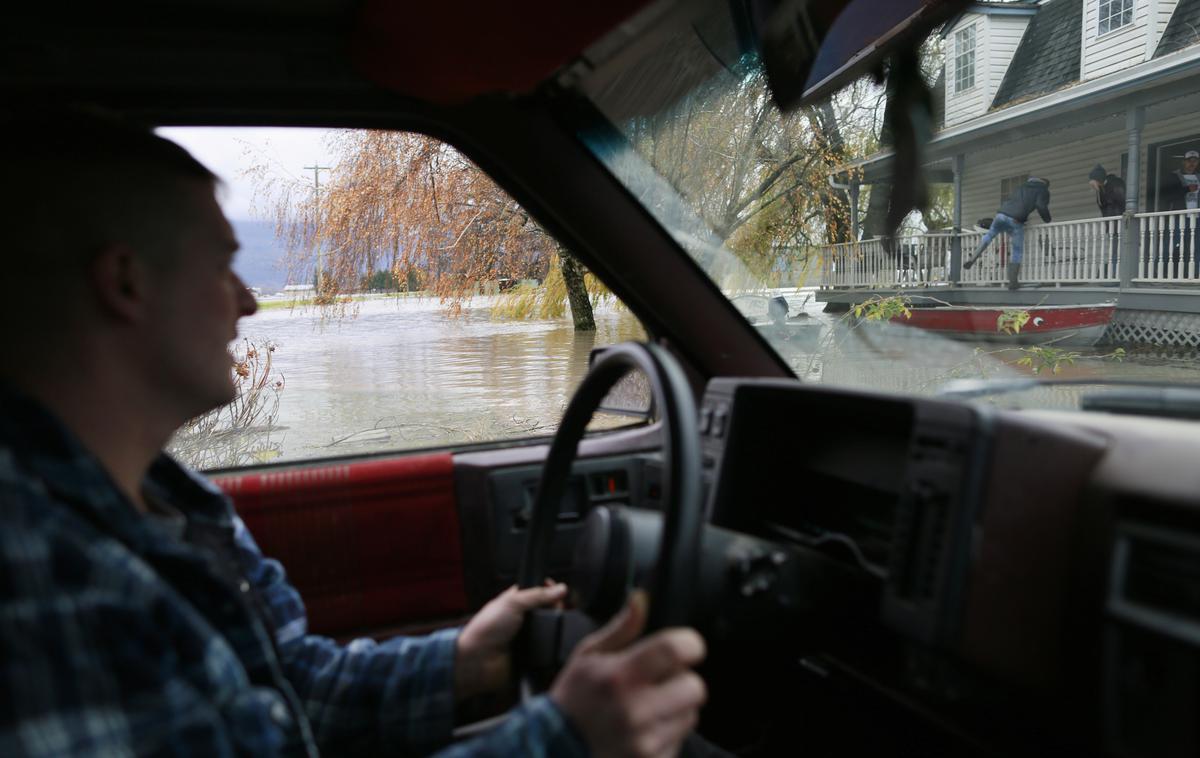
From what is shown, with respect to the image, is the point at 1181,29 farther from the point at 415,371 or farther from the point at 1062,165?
the point at 415,371

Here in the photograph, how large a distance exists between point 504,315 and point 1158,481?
6.79 feet

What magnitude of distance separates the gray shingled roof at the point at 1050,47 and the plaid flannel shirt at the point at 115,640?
6.40ft

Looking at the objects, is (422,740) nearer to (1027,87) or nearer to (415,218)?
(415,218)

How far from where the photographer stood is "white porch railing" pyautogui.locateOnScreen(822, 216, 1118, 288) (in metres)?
2.31

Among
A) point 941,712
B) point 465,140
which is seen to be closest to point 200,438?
point 465,140

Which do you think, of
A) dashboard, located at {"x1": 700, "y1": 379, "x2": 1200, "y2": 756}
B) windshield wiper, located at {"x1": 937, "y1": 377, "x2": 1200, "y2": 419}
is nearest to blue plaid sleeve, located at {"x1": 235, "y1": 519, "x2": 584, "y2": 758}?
dashboard, located at {"x1": 700, "y1": 379, "x2": 1200, "y2": 756}

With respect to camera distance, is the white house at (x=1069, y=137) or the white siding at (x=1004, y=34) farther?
the white house at (x=1069, y=137)

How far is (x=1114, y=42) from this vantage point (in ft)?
7.22

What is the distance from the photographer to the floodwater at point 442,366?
2451 mm

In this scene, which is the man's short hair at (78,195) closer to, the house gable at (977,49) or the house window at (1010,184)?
the house gable at (977,49)

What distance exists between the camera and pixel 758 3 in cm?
208

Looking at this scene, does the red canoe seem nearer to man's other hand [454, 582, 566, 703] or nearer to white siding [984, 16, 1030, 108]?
white siding [984, 16, 1030, 108]

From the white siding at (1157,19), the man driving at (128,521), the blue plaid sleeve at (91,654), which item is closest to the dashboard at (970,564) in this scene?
the man driving at (128,521)

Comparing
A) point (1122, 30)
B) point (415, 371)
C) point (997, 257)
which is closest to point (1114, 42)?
point (1122, 30)
